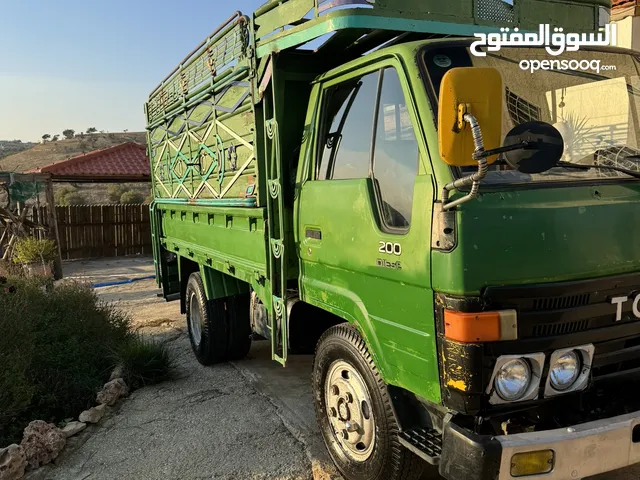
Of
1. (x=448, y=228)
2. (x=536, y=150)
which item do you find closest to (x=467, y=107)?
(x=536, y=150)

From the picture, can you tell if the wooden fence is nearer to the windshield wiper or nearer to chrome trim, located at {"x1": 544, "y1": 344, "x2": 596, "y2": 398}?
the windshield wiper

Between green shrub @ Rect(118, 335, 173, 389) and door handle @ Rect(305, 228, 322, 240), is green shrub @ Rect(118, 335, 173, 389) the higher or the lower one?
the lower one

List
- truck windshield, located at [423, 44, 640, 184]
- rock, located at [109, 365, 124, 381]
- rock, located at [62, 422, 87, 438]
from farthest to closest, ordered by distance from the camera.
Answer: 1. rock, located at [109, 365, 124, 381]
2. rock, located at [62, 422, 87, 438]
3. truck windshield, located at [423, 44, 640, 184]

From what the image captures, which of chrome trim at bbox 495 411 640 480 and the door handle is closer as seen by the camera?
chrome trim at bbox 495 411 640 480

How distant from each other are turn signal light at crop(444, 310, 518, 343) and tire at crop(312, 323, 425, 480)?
761 mm

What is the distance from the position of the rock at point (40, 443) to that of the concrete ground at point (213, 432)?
3.6 inches

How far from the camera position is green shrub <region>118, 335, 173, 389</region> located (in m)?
5.36

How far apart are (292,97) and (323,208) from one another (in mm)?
952

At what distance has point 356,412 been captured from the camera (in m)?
3.08

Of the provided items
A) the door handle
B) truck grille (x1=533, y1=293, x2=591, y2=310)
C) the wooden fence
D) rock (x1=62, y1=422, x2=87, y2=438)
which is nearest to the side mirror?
truck grille (x1=533, y1=293, x2=591, y2=310)

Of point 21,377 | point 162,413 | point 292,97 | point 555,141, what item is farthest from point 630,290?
point 21,377

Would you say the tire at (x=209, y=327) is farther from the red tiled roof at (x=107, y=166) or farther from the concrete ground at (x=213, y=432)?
the red tiled roof at (x=107, y=166)

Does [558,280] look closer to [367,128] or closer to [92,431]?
[367,128]

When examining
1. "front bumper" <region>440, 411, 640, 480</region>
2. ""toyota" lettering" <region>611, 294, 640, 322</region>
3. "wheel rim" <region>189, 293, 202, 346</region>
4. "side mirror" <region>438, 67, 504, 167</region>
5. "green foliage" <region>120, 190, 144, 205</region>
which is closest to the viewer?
"side mirror" <region>438, 67, 504, 167</region>
